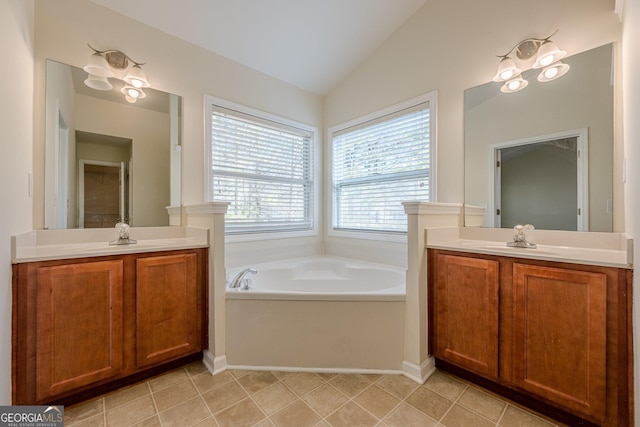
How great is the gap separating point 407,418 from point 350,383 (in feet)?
1.29

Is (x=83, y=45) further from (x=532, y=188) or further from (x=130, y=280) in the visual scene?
(x=532, y=188)

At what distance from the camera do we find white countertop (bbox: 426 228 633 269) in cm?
125

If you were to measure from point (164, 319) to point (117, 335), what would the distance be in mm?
246

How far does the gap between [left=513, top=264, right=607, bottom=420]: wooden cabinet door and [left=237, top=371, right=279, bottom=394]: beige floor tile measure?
1.43 meters

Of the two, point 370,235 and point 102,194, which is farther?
point 370,235

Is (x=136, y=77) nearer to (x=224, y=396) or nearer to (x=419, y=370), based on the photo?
(x=224, y=396)

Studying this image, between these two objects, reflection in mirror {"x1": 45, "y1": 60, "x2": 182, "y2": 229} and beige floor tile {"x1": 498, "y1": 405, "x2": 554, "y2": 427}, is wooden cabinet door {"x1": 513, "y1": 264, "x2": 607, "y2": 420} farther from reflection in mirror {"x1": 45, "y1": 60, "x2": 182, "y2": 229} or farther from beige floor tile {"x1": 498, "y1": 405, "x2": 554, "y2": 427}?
reflection in mirror {"x1": 45, "y1": 60, "x2": 182, "y2": 229}

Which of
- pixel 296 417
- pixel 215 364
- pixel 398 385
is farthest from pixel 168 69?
pixel 398 385

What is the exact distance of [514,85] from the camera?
190 centimetres

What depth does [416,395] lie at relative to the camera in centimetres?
159

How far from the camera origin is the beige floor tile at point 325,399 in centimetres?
147

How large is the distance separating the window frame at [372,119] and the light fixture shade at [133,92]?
1.86 metres

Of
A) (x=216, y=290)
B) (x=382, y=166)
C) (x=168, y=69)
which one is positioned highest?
(x=168, y=69)

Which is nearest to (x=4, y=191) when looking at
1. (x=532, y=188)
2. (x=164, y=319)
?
(x=164, y=319)
